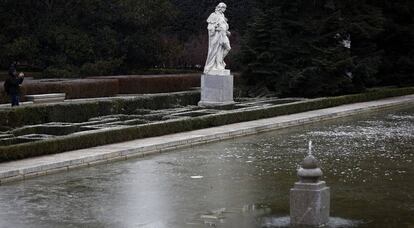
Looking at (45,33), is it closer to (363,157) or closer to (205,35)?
(205,35)

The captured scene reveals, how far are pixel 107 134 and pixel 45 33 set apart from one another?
2784 cm

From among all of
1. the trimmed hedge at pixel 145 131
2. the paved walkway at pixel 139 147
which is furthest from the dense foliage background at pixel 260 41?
the paved walkway at pixel 139 147

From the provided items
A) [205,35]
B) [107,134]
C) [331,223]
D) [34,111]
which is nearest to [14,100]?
[34,111]

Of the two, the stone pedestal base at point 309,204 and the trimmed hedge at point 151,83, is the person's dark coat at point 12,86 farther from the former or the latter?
the stone pedestal base at point 309,204

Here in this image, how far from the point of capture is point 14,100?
26828mm

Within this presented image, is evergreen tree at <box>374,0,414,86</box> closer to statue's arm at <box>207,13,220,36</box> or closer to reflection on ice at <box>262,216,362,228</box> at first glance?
statue's arm at <box>207,13,220,36</box>

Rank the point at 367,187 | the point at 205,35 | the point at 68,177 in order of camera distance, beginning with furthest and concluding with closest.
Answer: the point at 205,35 < the point at 68,177 < the point at 367,187

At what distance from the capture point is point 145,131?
19062mm

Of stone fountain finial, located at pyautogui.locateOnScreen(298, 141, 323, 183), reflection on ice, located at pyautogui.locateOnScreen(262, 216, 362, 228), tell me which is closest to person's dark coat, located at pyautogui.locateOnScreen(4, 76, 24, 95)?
reflection on ice, located at pyautogui.locateOnScreen(262, 216, 362, 228)

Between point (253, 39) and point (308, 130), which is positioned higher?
point (253, 39)

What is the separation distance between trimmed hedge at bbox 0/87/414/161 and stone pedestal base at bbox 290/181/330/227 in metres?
6.95

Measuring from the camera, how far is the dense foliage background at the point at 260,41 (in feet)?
116

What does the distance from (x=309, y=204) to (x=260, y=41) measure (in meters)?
26.8

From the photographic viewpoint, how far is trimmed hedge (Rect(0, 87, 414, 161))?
15383 mm
